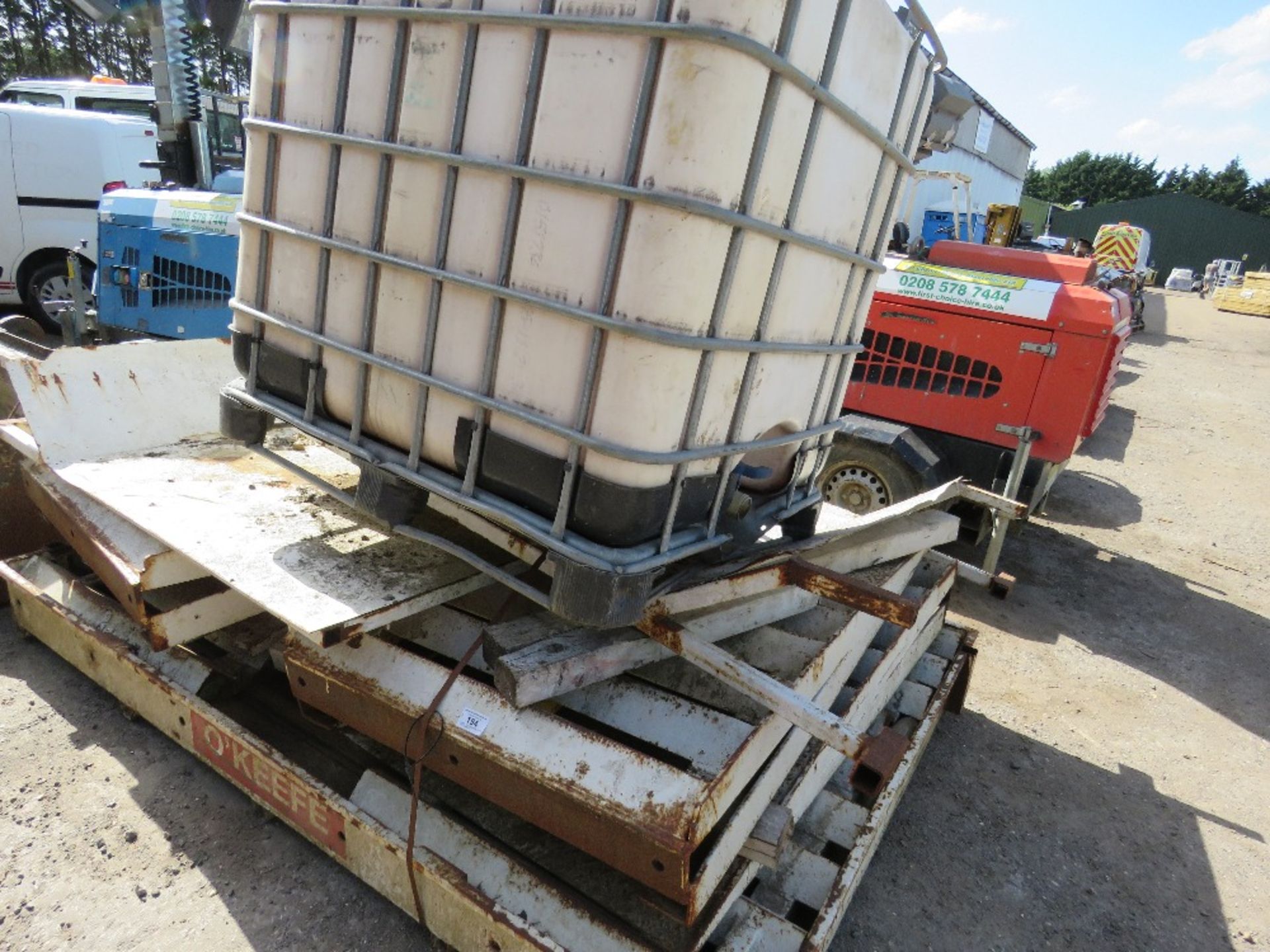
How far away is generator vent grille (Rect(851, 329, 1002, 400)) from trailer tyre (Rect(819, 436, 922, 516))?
497 millimetres

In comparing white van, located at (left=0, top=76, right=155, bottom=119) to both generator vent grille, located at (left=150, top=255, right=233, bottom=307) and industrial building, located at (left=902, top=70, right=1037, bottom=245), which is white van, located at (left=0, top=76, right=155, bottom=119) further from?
industrial building, located at (left=902, top=70, right=1037, bottom=245)

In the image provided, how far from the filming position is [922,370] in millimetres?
4965

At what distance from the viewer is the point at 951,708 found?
3.61 metres

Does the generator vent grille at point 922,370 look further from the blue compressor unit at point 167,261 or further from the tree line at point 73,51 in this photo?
the tree line at point 73,51

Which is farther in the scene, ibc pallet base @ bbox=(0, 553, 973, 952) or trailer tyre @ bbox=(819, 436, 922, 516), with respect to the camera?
trailer tyre @ bbox=(819, 436, 922, 516)

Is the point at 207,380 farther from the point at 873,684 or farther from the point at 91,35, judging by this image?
the point at 91,35

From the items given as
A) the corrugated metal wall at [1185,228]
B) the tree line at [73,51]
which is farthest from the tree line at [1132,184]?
the tree line at [73,51]

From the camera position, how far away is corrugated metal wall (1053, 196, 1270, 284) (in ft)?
106

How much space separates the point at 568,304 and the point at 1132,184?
5926cm

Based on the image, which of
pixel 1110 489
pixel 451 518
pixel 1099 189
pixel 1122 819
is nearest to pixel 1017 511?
pixel 1122 819

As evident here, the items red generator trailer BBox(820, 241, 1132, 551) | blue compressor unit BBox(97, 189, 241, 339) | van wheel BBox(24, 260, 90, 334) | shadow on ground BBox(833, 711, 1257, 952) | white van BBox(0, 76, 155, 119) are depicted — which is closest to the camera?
shadow on ground BBox(833, 711, 1257, 952)

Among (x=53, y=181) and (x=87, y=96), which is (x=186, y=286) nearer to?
(x=53, y=181)

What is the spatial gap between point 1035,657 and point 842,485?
141 cm

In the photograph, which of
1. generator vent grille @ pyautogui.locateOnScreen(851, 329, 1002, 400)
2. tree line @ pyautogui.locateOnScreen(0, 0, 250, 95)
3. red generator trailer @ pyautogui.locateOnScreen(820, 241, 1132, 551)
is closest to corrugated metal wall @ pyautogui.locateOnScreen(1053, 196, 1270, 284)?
tree line @ pyautogui.locateOnScreen(0, 0, 250, 95)
